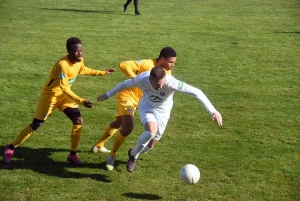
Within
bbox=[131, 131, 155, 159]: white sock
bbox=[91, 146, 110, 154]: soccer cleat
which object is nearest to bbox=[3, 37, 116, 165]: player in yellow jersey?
bbox=[91, 146, 110, 154]: soccer cleat

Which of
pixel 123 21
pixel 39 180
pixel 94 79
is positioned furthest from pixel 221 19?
pixel 39 180

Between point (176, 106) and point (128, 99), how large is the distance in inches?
129

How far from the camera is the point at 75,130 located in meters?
7.98

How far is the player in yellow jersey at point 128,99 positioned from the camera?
783 cm

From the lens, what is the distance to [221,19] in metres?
22.0

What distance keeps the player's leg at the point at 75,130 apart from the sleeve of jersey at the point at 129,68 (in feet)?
3.27

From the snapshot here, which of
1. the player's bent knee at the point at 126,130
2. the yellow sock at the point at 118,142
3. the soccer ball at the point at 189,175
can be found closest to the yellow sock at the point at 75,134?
the yellow sock at the point at 118,142

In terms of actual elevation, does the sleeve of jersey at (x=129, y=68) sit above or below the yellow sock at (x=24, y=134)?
above

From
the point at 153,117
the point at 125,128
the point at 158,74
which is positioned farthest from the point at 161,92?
the point at 125,128

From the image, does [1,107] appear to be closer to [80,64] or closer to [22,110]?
[22,110]

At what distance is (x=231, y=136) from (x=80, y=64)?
3229 millimetres

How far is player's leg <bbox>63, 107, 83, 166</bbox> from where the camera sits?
7.98 m

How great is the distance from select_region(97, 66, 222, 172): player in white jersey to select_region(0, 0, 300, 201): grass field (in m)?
0.58

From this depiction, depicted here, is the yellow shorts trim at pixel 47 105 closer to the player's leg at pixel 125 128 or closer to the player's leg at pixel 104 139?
the player's leg at pixel 104 139
